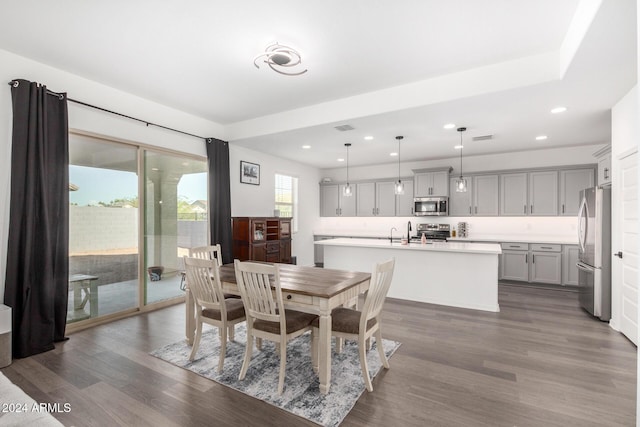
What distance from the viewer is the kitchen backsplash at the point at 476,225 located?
248 inches

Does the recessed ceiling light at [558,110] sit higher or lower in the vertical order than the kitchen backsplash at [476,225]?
higher

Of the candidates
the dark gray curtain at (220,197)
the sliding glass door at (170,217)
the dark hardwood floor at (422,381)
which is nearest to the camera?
the dark hardwood floor at (422,381)

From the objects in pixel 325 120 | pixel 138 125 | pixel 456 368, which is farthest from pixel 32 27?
pixel 456 368

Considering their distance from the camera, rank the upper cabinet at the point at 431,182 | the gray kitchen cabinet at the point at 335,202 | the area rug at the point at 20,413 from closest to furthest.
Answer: the area rug at the point at 20,413
the upper cabinet at the point at 431,182
the gray kitchen cabinet at the point at 335,202

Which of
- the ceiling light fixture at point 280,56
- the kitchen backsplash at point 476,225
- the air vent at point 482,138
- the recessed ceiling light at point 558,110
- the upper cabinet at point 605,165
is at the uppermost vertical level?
the ceiling light fixture at point 280,56

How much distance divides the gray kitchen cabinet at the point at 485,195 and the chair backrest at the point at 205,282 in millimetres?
5787

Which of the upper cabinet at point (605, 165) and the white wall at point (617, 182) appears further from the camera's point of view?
the upper cabinet at point (605, 165)

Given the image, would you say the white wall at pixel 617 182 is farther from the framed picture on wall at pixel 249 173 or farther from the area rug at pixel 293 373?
the framed picture on wall at pixel 249 173

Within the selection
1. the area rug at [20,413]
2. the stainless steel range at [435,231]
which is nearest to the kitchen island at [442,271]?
the stainless steel range at [435,231]

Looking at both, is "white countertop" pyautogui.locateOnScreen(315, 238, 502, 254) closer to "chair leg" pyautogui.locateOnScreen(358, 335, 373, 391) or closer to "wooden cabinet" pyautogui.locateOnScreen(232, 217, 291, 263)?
"wooden cabinet" pyautogui.locateOnScreen(232, 217, 291, 263)

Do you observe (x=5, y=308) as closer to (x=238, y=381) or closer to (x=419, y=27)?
(x=238, y=381)

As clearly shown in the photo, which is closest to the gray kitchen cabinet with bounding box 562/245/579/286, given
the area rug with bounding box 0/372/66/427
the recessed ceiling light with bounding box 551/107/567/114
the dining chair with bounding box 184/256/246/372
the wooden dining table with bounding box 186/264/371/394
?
the recessed ceiling light with bounding box 551/107/567/114

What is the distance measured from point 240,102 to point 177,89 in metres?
0.81

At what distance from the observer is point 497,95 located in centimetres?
342
